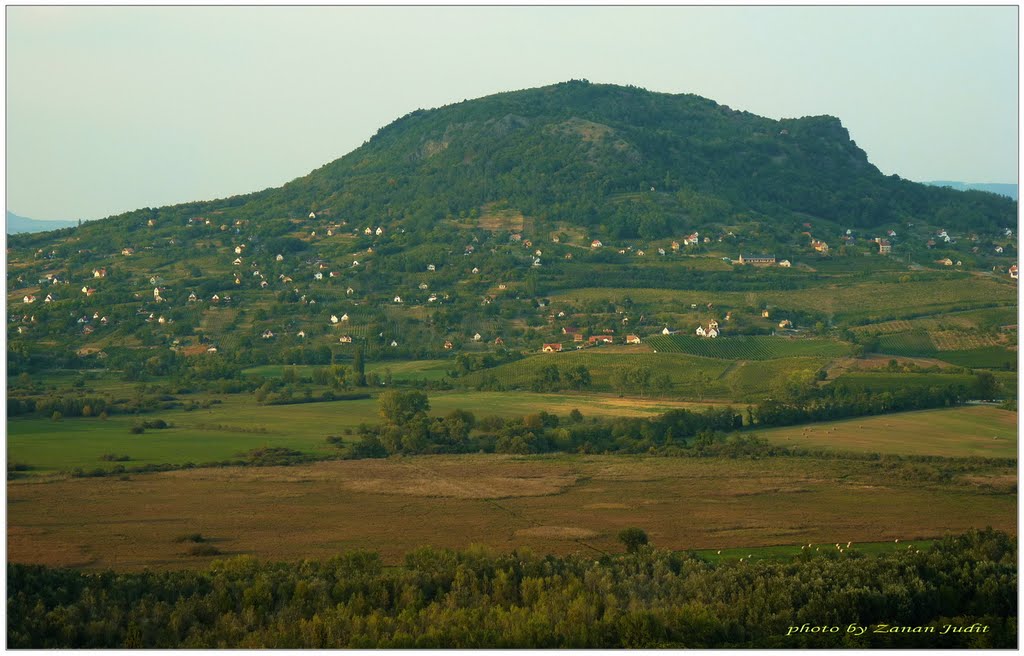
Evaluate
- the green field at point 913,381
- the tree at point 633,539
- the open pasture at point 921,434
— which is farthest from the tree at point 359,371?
the tree at point 633,539

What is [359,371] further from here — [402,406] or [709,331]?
[709,331]

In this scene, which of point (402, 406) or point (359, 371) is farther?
point (359, 371)

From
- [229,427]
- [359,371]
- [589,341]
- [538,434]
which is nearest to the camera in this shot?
[538,434]


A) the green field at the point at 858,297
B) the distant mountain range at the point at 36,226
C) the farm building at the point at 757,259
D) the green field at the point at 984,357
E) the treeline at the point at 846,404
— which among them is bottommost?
the treeline at the point at 846,404

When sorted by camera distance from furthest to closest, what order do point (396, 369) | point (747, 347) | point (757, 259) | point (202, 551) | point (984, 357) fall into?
point (757, 259), point (747, 347), point (396, 369), point (984, 357), point (202, 551)

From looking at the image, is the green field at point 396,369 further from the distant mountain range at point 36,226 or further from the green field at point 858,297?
the distant mountain range at point 36,226

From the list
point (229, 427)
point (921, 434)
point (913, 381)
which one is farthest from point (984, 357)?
point (229, 427)

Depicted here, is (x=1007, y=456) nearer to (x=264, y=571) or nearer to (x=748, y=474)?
(x=748, y=474)

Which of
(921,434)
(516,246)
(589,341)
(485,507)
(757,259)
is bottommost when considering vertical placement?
(921,434)
